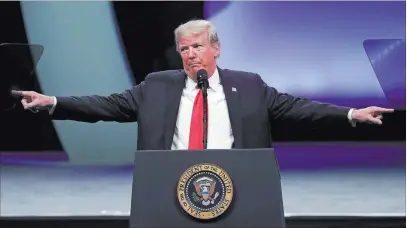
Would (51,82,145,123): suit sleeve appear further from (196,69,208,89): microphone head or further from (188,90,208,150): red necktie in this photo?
(196,69,208,89): microphone head

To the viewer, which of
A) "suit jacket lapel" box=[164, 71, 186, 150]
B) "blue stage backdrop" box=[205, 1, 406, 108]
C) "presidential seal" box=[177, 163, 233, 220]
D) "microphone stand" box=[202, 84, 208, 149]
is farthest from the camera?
"blue stage backdrop" box=[205, 1, 406, 108]

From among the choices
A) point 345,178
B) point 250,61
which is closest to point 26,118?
point 250,61

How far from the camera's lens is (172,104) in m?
2.32

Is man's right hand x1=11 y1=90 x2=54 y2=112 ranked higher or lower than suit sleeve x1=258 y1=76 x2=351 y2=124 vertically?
higher

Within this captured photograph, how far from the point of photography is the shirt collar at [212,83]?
2.42m

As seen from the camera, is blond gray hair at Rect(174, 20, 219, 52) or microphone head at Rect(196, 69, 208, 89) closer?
microphone head at Rect(196, 69, 208, 89)

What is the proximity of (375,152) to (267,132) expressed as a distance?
151 centimetres

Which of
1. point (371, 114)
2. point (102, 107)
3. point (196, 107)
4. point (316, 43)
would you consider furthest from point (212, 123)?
point (316, 43)

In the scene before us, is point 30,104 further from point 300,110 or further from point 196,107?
point 300,110

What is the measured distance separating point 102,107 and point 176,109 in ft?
1.12

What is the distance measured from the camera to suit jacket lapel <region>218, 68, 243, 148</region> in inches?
90.3

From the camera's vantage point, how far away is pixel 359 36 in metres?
3.68

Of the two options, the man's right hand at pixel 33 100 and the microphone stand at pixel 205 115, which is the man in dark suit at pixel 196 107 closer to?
the man's right hand at pixel 33 100

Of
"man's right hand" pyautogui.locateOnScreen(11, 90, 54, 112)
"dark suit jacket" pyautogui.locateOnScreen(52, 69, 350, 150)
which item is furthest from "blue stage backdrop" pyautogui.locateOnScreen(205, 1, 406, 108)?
"man's right hand" pyautogui.locateOnScreen(11, 90, 54, 112)
